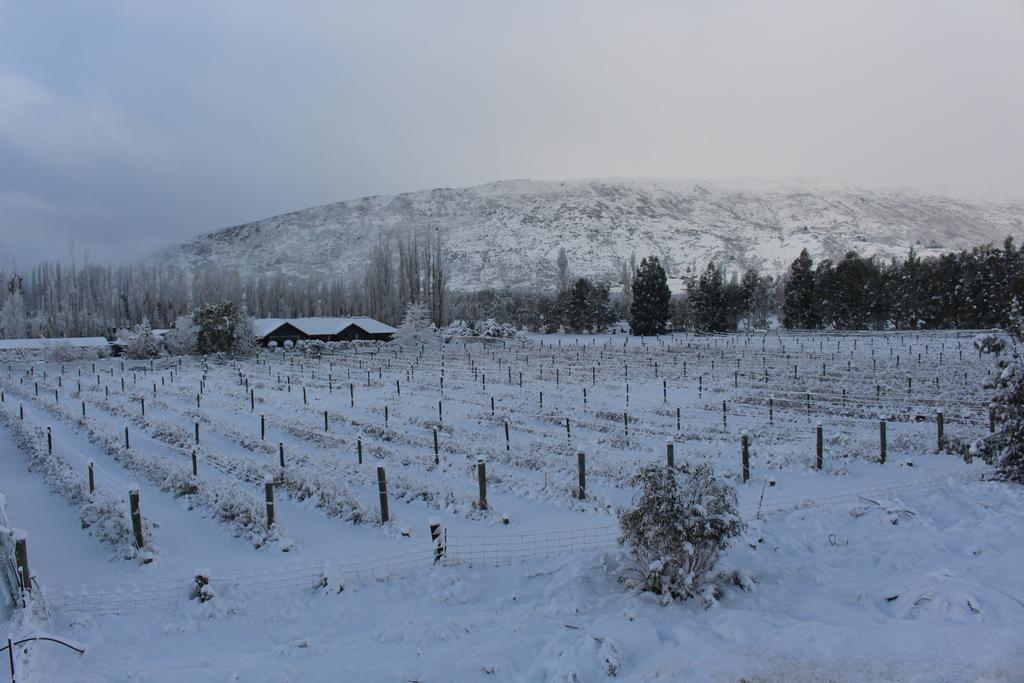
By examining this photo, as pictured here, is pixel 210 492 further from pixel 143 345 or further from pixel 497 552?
pixel 143 345

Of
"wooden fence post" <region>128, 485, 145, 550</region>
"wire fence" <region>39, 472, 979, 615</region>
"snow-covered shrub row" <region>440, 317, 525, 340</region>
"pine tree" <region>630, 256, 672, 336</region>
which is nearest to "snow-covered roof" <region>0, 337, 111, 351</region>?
"snow-covered shrub row" <region>440, 317, 525, 340</region>

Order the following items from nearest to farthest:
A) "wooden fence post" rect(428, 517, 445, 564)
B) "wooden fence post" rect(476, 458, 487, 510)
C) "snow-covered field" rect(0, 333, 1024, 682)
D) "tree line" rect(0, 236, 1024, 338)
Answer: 1. "snow-covered field" rect(0, 333, 1024, 682)
2. "wooden fence post" rect(428, 517, 445, 564)
3. "wooden fence post" rect(476, 458, 487, 510)
4. "tree line" rect(0, 236, 1024, 338)

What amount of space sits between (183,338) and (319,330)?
16.8 meters

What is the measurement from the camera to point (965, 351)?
37.9 m

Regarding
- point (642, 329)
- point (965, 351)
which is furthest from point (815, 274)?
point (965, 351)

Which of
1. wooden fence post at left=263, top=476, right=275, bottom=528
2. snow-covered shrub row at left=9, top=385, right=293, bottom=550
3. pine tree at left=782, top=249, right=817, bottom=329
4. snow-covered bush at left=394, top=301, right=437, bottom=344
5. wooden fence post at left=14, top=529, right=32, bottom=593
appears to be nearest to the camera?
wooden fence post at left=14, top=529, right=32, bottom=593

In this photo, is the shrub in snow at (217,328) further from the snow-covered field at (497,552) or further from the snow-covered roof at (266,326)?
the snow-covered field at (497,552)

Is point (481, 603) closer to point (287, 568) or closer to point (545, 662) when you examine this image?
point (545, 662)

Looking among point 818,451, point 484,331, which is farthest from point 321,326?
point 818,451

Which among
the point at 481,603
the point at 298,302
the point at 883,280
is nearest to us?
the point at 481,603

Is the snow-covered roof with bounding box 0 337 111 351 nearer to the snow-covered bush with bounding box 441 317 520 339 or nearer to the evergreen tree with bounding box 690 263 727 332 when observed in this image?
the snow-covered bush with bounding box 441 317 520 339

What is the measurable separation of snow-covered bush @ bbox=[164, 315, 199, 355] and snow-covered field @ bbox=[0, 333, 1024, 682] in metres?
35.0

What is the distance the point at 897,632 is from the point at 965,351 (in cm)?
4053

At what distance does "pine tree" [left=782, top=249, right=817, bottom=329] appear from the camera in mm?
72375
